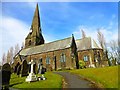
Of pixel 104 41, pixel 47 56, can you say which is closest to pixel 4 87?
pixel 47 56

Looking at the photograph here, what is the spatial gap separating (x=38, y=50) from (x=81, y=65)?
1721 cm

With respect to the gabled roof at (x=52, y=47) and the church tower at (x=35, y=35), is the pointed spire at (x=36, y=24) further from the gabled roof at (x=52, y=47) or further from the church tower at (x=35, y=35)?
the gabled roof at (x=52, y=47)

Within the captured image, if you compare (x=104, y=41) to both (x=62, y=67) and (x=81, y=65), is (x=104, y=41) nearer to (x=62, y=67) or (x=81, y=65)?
(x=81, y=65)

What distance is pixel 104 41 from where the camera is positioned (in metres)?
51.1

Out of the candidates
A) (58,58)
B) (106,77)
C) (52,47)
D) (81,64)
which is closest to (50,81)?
(106,77)

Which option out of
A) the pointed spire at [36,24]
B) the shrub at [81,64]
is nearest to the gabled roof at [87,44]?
the shrub at [81,64]

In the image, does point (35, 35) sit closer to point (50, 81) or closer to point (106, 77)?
point (50, 81)

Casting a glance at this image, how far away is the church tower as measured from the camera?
60.7 metres

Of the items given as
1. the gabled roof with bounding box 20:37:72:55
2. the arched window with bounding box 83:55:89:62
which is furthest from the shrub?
the gabled roof with bounding box 20:37:72:55

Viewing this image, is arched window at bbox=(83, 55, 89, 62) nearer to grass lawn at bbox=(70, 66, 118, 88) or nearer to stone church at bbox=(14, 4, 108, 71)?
stone church at bbox=(14, 4, 108, 71)

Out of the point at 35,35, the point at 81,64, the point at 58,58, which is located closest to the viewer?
the point at 81,64

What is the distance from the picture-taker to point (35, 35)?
2397 inches

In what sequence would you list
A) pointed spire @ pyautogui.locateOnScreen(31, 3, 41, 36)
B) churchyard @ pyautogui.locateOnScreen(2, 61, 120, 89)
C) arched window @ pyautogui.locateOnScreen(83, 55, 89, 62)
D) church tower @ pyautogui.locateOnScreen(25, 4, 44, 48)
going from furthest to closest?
pointed spire @ pyautogui.locateOnScreen(31, 3, 41, 36), church tower @ pyautogui.locateOnScreen(25, 4, 44, 48), arched window @ pyautogui.locateOnScreen(83, 55, 89, 62), churchyard @ pyautogui.locateOnScreen(2, 61, 120, 89)

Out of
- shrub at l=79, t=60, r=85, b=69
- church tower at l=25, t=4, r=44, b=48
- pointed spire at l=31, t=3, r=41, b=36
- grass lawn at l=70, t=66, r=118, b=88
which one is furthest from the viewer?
pointed spire at l=31, t=3, r=41, b=36
